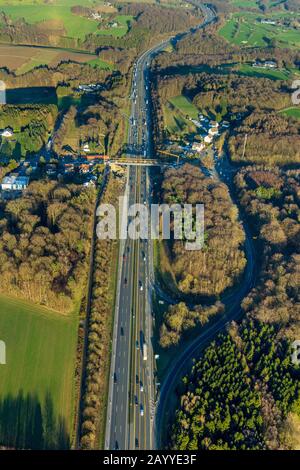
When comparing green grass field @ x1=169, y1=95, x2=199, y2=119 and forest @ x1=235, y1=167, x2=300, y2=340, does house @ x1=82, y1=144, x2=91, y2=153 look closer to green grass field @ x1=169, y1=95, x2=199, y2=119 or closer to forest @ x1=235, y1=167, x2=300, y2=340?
green grass field @ x1=169, y1=95, x2=199, y2=119

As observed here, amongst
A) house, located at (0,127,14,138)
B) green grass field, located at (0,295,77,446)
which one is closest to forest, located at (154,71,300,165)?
house, located at (0,127,14,138)

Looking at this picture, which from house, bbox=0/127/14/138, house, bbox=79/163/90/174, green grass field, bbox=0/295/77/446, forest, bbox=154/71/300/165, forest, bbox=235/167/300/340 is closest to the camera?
green grass field, bbox=0/295/77/446

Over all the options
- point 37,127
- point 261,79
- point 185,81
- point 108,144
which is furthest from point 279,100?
point 37,127

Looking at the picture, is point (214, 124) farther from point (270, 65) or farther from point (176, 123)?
point (270, 65)

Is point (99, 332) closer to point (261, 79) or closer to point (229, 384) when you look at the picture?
point (229, 384)

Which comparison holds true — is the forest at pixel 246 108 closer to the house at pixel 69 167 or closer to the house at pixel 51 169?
the house at pixel 69 167

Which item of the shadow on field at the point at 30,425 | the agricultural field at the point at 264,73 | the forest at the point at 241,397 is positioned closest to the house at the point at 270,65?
the agricultural field at the point at 264,73

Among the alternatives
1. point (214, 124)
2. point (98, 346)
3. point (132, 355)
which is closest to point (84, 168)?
point (214, 124)
